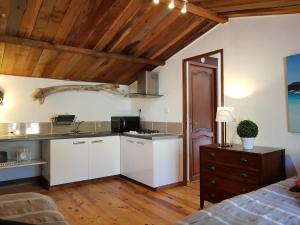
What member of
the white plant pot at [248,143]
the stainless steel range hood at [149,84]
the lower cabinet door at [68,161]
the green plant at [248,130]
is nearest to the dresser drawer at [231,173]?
the white plant pot at [248,143]

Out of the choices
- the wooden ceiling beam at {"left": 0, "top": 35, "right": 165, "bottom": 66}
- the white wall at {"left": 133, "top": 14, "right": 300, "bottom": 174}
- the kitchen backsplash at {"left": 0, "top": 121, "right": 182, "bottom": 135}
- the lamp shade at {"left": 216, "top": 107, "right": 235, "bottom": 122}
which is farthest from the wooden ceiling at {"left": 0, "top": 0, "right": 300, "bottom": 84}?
the lamp shade at {"left": 216, "top": 107, "right": 235, "bottom": 122}

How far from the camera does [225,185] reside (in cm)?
273

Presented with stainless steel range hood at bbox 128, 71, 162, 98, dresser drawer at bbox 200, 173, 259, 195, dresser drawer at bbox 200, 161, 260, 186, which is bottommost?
dresser drawer at bbox 200, 173, 259, 195

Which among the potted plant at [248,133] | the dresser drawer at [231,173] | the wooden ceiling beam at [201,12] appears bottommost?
the dresser drawer at [231,173]

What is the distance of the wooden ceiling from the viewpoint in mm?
2684

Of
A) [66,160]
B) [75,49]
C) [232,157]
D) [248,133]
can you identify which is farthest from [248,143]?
[66,160]

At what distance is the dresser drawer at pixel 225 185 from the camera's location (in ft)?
8.24

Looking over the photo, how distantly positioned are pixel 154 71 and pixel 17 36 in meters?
2.35

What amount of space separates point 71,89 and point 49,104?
0.48m

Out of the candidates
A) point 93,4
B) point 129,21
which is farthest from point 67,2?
point 129,21

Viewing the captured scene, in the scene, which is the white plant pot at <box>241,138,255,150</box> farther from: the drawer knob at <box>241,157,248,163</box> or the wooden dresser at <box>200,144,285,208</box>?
the drawer knob at <box>241,157,248,163</box>

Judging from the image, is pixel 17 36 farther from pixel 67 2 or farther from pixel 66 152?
pixel 66 152

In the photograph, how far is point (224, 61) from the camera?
333cm

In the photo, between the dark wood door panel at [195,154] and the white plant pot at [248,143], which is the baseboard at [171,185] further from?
the white plant pot at [248,143]
